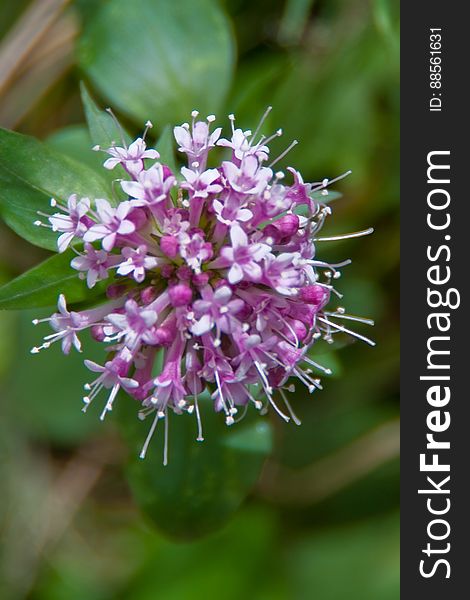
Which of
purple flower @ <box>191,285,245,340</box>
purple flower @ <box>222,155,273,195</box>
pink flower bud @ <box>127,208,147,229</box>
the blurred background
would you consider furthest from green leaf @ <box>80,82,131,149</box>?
the blurred background

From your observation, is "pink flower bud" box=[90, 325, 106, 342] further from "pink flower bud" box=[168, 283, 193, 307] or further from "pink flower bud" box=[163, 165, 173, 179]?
"pink flower bud" box=[163, 165, 173, 179]

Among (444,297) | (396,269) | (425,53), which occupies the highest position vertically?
(425,53)

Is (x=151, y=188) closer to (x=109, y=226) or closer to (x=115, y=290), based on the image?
(x=109, y=226)

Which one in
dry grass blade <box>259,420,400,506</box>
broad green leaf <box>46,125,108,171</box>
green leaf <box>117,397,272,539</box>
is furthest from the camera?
dry grass blade <box>259,420,400,506</box>

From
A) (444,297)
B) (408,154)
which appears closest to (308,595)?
(444,297)

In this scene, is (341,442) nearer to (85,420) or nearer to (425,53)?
(85,420)

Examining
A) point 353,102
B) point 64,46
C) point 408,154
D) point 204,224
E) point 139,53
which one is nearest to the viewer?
point 204,224
